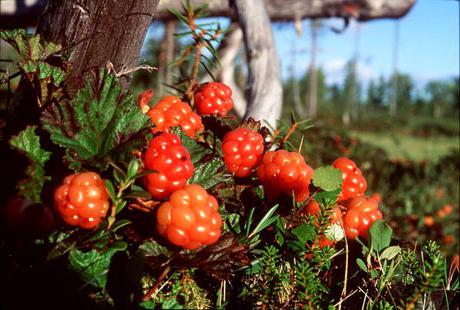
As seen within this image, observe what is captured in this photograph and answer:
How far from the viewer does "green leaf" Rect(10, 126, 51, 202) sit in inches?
38.0

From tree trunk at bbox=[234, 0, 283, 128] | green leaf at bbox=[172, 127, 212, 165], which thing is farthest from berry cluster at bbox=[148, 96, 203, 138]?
tree trunk at bbox=[234, 0, 283, 128]

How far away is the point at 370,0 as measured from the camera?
17.9 feet

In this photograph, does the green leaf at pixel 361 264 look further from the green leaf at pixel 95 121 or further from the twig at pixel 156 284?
the green leaf at pixel 95 121

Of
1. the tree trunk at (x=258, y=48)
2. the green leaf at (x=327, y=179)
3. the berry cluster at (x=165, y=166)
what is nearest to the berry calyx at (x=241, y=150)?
the green leaf at (x=327, y=179)

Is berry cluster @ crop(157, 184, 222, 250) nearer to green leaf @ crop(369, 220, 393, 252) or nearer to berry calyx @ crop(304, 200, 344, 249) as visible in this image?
berry calyx @ crop(304, 200, 344, 249)

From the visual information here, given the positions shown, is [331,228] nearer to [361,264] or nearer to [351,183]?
[361,264]

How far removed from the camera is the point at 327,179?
4.11 ft

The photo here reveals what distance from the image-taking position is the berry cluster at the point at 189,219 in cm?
92

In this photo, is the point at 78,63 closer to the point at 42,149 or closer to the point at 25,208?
the point at 42,149

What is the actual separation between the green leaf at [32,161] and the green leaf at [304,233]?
612mm

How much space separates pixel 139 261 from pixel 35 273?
0.23 metres

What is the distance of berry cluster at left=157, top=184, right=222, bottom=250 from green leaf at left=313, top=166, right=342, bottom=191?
405mm

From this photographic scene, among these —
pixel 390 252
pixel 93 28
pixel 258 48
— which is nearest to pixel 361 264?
pixel 390 252

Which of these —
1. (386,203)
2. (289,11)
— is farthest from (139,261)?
(386,203)
